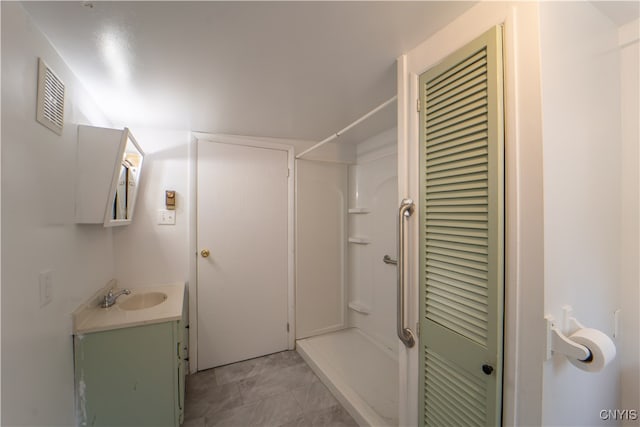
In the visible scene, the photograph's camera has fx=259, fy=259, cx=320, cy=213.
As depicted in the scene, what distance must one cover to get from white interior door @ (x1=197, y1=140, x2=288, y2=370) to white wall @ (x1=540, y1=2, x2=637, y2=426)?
211 centimetres

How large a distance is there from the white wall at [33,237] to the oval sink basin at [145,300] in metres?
0.59

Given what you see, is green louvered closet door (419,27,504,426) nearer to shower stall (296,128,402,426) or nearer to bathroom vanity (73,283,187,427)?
shower stall (296,128,402,426)

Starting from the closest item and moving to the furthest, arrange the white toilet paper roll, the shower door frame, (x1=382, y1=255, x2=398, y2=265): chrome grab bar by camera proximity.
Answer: the white toilet paper roll → the shower door frame → (x1=382, y1=255, x2=398, y2=265): chrome grab bar

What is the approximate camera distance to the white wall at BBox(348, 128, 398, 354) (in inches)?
96.6

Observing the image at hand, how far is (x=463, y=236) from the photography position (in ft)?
3.20

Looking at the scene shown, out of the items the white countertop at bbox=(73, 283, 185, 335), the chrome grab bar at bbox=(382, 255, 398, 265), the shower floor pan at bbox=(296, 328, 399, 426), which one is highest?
the chrome grab bar at bbox=(382, 255, 398, 265)

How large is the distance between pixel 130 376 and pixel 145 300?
0.68 meters

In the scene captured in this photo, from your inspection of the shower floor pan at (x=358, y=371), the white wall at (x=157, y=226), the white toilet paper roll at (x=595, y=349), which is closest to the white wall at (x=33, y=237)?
the white wall at (x=157, y=226)

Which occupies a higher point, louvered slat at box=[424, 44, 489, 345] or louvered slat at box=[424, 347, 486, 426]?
louvered slat at box=[424, 44, 489, 345]

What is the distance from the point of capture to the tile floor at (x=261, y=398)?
5.69 feet

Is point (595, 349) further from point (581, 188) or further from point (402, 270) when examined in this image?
point (402, 270)

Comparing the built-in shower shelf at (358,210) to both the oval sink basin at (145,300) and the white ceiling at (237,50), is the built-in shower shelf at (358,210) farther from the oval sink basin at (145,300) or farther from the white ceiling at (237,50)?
the oval sink basin at (145,300)

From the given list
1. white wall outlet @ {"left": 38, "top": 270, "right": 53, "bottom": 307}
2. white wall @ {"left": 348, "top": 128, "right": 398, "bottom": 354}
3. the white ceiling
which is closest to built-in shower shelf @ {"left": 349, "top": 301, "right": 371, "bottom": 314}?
white wall @ {"left": 348, "top": 128, "right": 398, "bottom": 354}

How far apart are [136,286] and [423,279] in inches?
86.5
